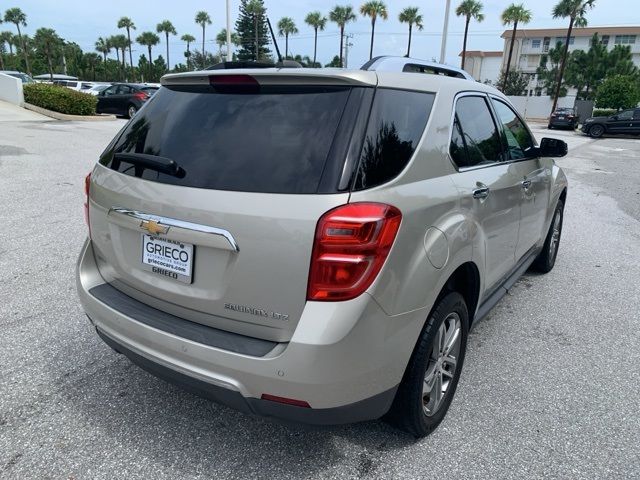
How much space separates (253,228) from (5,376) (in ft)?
6.70

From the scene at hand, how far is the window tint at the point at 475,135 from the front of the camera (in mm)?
2697

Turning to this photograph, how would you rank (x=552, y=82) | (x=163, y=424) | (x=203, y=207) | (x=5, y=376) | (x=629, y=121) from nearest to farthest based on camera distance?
1. (x=203, y=207)
2. (x=163, y=424)
3. (x=5, y=376)
4. (x=629, y=121)
5. (x=552, y=82)

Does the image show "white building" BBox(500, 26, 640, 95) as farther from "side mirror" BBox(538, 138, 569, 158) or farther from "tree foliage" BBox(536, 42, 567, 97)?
"side mirror" BBox(538, 138, 569, 158)

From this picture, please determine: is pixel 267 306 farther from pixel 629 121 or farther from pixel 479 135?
pixel 629 121

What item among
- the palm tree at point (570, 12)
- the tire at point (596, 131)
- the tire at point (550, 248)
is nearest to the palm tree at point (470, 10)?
the palm tree at point (570, 12)

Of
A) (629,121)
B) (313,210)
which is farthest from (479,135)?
(629,121)

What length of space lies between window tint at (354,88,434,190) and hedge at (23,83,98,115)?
780 inches

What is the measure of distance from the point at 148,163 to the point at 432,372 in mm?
1681

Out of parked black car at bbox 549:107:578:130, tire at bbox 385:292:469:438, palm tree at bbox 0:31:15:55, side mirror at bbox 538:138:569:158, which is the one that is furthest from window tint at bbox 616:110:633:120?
palm tree at bbox 0:31:15:55

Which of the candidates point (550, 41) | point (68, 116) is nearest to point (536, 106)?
point (550, 41)

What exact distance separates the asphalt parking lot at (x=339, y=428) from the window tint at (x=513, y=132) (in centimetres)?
132

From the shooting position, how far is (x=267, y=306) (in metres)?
1.92

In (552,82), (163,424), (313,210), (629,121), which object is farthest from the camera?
(552,82)

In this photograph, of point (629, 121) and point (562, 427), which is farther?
point (629, 121)
